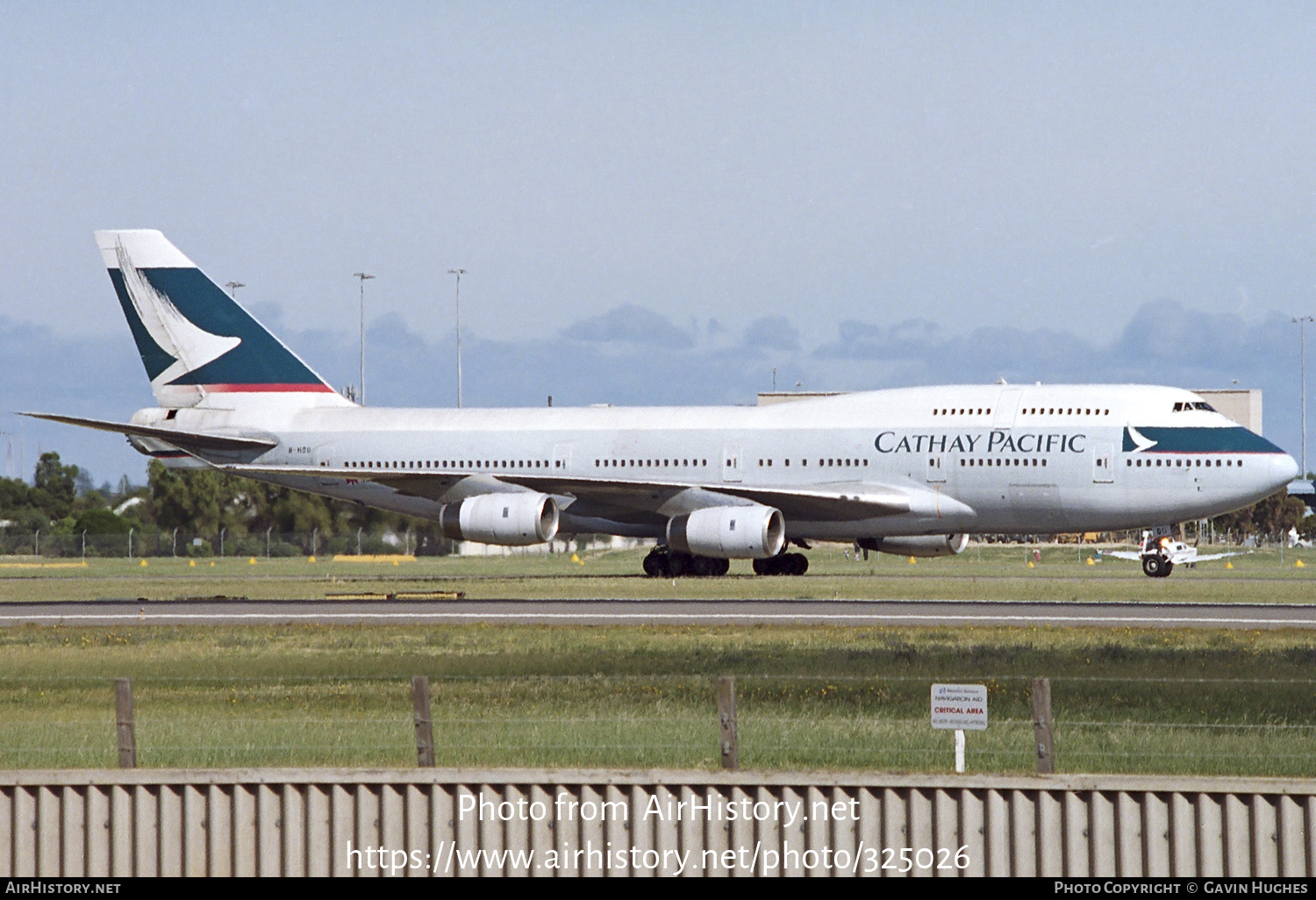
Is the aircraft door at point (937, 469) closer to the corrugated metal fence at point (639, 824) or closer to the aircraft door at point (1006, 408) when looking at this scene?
→ the aircraft door at point (1006, 408)

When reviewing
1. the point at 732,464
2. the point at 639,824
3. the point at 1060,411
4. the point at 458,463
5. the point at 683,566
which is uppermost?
the point at 1060,411

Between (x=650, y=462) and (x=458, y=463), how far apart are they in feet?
20.9

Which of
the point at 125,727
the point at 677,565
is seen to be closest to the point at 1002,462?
the point at 677,565

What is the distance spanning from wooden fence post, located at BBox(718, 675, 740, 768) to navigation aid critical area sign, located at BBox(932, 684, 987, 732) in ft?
5.79

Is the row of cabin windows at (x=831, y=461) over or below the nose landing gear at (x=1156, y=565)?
over

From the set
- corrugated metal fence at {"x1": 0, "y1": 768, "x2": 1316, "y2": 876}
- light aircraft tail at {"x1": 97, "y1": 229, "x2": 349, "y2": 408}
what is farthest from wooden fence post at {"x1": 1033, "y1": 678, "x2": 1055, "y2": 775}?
light aircraft tail at {"x1": 97, "y1": 229, "x2": 349, "y2": 408}

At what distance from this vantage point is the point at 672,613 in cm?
3500

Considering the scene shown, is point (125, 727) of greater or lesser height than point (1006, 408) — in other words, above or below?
below

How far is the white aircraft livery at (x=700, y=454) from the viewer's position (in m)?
45.5

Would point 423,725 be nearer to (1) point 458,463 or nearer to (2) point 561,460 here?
(2) point 561,460

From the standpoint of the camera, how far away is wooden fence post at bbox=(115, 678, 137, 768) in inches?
564

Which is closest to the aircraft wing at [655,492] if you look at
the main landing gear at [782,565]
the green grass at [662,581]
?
the green grass at [662,581]

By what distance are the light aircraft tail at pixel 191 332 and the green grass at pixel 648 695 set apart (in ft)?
81.5

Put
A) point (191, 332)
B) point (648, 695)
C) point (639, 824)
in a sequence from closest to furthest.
Answer: point (639, 824) → point (648, 695) → point (191, 332)
